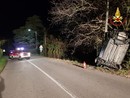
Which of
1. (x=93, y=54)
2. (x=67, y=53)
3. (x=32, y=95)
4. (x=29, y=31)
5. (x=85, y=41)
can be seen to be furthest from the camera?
(x=29, y=31)

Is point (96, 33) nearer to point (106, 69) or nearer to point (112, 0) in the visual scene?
point (112, 0)

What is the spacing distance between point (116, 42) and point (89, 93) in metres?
11.6

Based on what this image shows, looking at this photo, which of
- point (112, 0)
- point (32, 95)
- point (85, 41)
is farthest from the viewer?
Answer: point (85, 41)

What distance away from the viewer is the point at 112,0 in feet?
92.9

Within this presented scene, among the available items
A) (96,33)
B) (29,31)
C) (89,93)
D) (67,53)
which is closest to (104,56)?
(96,33)

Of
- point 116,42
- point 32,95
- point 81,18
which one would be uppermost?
point 81,18

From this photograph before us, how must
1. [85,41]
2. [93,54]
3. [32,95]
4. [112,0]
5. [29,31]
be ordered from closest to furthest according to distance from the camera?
[32,95] → [112,0] → [85,41] → [93,54] → [29,31]

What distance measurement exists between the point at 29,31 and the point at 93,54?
62.2m

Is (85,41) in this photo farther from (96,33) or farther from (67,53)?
(67,53)

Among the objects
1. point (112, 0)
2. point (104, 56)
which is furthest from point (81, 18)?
point (104, 56)

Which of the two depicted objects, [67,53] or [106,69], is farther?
[67,53]

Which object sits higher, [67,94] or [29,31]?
[29,31]

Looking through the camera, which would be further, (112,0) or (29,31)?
(29,31)

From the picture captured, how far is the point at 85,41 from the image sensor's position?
3036 cm
